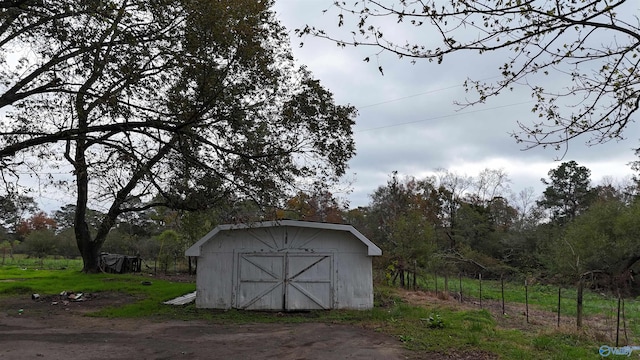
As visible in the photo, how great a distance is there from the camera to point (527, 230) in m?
41.7

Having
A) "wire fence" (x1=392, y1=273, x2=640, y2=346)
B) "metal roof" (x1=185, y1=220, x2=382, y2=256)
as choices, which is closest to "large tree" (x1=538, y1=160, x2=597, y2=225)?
"wire fence" (x1=392, y1=273, x2=640, y2=346)

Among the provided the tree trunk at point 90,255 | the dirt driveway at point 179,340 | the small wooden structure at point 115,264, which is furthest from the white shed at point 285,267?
the small wooden structure at point 115,264

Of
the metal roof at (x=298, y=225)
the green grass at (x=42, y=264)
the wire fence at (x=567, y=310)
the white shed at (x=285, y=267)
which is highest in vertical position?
the metal roof at (x=298, y=225)

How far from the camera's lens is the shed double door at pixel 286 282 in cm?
1517

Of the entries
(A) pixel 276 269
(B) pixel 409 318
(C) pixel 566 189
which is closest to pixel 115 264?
(A) pixel 276 269

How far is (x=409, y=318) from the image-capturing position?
41.9ft

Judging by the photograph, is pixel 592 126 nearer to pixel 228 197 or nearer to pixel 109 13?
pixel 109 13

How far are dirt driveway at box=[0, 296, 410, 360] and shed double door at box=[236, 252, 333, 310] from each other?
245 cm

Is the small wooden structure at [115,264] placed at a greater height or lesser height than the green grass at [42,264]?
greater

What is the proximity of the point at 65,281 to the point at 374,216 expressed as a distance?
30.5 meters

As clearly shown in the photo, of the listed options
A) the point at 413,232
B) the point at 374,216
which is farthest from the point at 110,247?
the point at 413,232

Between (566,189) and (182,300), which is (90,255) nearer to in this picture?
(182,300)

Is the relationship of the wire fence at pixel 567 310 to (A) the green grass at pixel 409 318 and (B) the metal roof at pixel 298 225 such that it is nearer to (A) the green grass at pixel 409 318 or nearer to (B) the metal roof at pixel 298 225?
(A) the green grass at pixel 409 318

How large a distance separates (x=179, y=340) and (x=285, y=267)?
5410 mm
